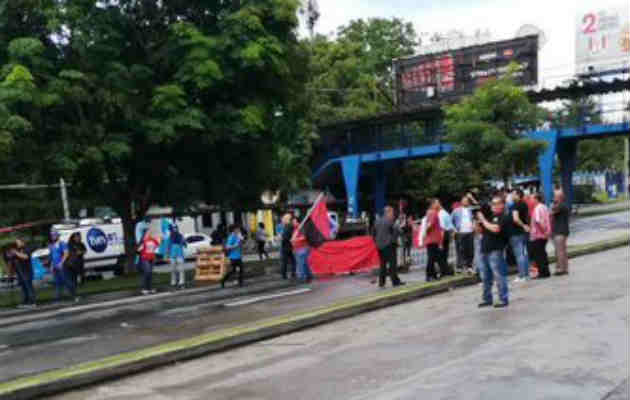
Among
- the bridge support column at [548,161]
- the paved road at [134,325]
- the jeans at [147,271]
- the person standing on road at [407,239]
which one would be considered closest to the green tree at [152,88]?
the jeans at [147,271]

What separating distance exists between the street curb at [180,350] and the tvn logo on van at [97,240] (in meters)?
19.0

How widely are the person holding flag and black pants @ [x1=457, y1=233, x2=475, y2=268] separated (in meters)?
4.09

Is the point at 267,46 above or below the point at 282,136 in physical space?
above

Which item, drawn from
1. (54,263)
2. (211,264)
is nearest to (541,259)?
(211,264)

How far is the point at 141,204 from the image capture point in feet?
85.7

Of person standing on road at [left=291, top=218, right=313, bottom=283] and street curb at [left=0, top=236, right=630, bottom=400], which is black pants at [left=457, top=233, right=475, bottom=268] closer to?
street curb at [left=0, top=236, right=630, bottom=400]

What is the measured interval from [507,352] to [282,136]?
20.0 meters

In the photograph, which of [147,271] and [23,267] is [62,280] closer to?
[23,267]

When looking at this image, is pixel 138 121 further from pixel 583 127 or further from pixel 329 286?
pixel 583 127

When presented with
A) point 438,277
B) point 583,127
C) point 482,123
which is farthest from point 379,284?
point 583,127

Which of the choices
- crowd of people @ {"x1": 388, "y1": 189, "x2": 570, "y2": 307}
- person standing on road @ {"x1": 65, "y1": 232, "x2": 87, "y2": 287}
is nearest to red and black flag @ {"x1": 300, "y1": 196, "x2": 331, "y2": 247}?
crowd of people @ {"x1": 388, "y1": 189, "x2": 570, "y2": 307}

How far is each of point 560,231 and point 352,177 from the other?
117 feet

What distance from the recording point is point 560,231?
51.3 ft

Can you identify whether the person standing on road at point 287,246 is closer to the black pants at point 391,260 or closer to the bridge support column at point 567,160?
the black pants at point 391,260
